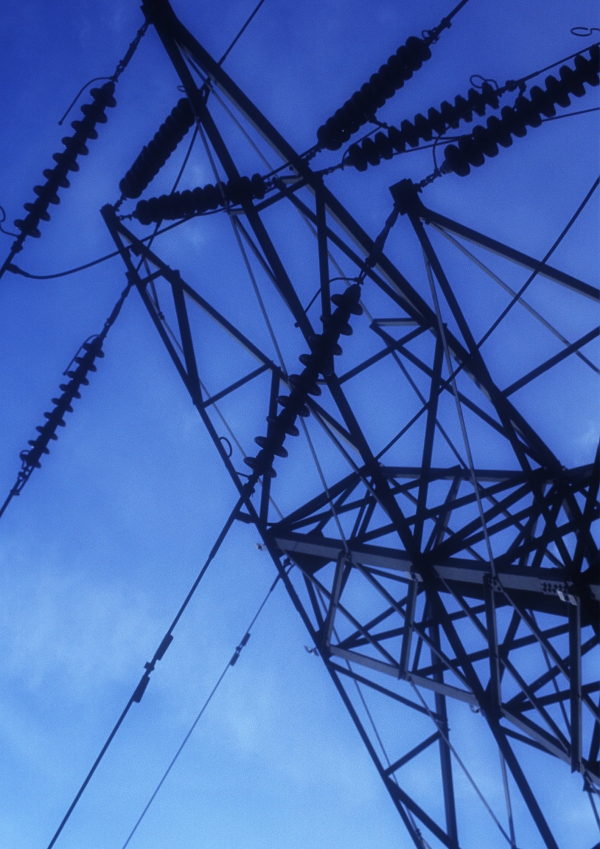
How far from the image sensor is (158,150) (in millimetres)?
9703

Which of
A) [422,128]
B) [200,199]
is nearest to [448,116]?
[422,128]

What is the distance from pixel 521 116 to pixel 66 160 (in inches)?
225

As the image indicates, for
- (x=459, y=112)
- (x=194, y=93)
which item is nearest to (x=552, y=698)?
(x=459, y=112)

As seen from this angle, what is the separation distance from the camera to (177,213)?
30.9 feet

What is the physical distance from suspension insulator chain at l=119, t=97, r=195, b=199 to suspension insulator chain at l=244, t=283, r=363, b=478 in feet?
11.6

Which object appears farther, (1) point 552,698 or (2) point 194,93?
(2) point 194,93

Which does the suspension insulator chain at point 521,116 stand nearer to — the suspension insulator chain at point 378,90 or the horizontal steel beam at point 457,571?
the suspension insulator chain at point 378,90

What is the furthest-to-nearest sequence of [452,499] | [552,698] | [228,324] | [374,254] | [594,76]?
Result: [228,324], [452,499], [374,254], [594,76], [552,698]

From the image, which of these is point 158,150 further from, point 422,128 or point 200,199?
point 422,128

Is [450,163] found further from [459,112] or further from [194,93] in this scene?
[194,93]

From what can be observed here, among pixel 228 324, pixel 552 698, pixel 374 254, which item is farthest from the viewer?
pixel 228 324

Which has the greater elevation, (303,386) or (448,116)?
(448,116)

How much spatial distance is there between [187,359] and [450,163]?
155 inches

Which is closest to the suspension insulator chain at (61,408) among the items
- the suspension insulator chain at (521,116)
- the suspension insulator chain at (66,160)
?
the suspension insulator chain at (66,160)
